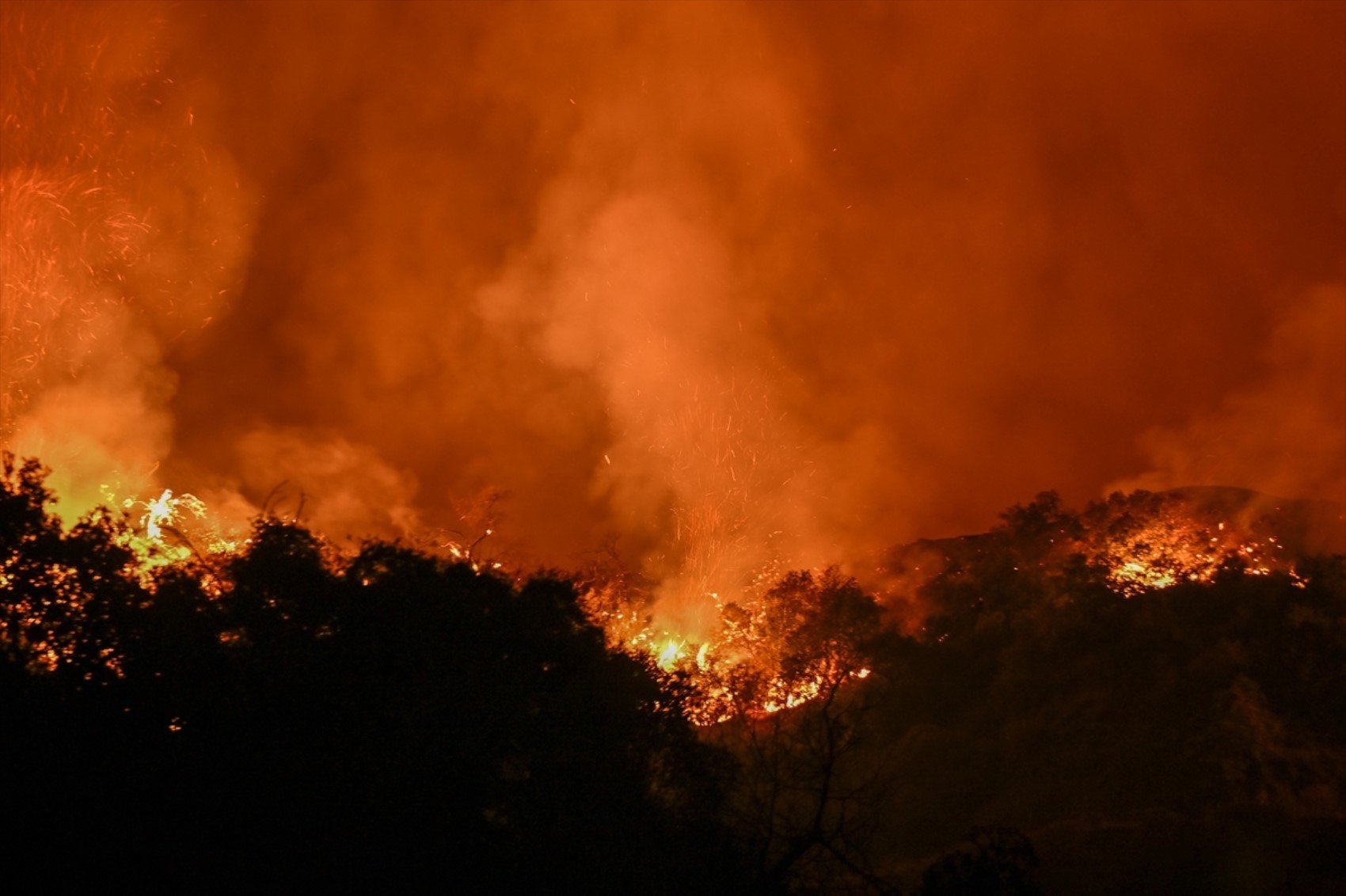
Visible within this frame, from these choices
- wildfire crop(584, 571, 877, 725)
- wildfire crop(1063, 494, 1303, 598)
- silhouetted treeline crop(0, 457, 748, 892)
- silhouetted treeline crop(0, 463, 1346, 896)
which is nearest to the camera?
silhouetted treeline crop(0, 457, 748, 892)

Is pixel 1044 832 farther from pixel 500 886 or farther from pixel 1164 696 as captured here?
pixel 500 886

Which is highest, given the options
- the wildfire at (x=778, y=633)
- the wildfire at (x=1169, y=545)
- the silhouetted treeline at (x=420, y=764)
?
the wildfire at (x=1169, y=545)

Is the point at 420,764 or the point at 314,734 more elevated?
the point at 314,734

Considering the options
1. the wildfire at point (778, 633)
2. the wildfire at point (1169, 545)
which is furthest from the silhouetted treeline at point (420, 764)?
the wildfire at point (1169, 545)

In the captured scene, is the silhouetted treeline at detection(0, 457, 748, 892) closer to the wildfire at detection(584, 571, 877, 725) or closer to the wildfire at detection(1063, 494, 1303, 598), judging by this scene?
the wildfire at detection(584, 571, 877, 725)

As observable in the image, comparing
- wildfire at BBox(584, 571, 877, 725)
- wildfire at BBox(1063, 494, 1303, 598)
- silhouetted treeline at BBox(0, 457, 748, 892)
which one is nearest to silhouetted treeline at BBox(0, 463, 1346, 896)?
silhouetted treeline at BBox(0, 457, 748, 892)

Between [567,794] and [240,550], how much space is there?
5.06 meters

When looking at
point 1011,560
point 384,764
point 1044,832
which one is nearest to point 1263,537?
point 1011,560

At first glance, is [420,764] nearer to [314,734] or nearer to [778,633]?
[314,734]

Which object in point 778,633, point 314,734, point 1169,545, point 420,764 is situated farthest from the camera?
point 1169,545

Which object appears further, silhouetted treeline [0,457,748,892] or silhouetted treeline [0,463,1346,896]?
silhouetted treeline [0,463,1346,896]

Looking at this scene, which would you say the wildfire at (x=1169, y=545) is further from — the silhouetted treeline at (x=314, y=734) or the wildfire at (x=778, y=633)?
the silhouetted treeline at (x=314, y=734)

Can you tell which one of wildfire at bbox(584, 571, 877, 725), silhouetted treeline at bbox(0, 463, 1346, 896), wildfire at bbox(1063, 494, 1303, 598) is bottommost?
silhouetted treeline at bbox(0, 463, 1346, 896)

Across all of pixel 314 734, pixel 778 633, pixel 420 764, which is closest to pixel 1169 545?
pixel 778 633
